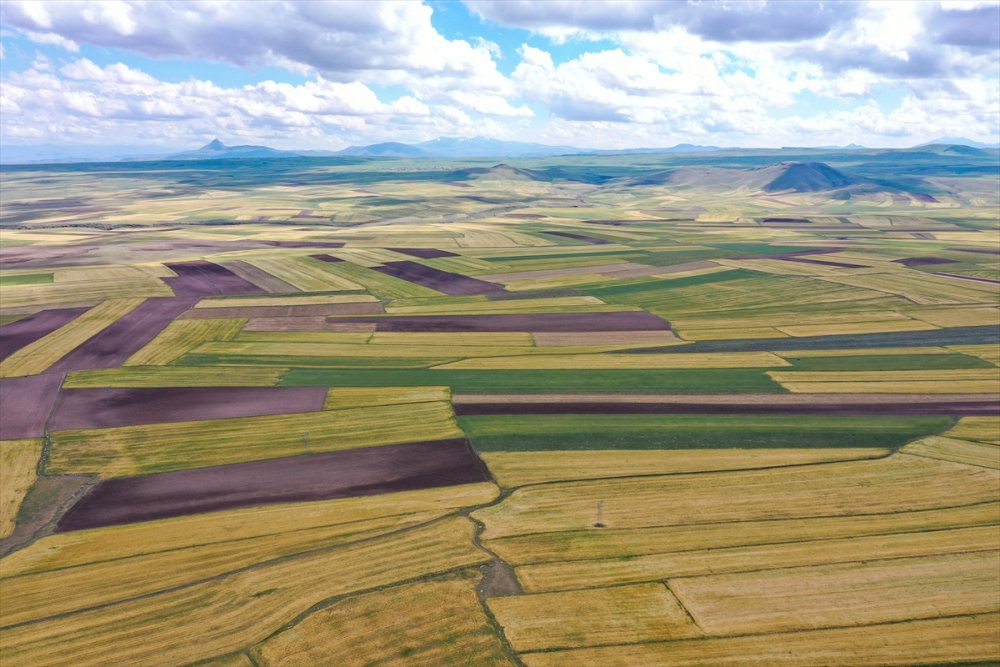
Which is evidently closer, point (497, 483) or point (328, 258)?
point (497, 483)

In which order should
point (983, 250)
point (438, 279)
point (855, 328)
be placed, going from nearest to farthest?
point (855, 328) → point (438, 279) → point (983, 250)

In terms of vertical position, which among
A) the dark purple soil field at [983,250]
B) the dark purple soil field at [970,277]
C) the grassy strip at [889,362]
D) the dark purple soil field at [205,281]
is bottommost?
the grassy strip at [889,362]

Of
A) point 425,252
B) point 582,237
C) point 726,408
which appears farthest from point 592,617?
point 582,237

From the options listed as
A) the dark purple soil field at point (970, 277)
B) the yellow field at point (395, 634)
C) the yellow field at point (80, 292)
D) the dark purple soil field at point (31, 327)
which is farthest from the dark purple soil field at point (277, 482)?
the dark purple soil field at point (970, 277)

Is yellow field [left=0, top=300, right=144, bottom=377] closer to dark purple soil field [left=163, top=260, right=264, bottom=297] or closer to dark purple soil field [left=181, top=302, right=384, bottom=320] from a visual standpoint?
dark purple soil field [left=181, top=302, right=384, bottom=320]

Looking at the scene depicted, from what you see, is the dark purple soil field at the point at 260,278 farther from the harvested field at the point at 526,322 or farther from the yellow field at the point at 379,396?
the yellow field at the point at 379,396

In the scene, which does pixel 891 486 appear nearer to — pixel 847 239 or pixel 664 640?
pixel 664 640

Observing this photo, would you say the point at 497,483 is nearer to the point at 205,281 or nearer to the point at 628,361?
the point at 628,361
